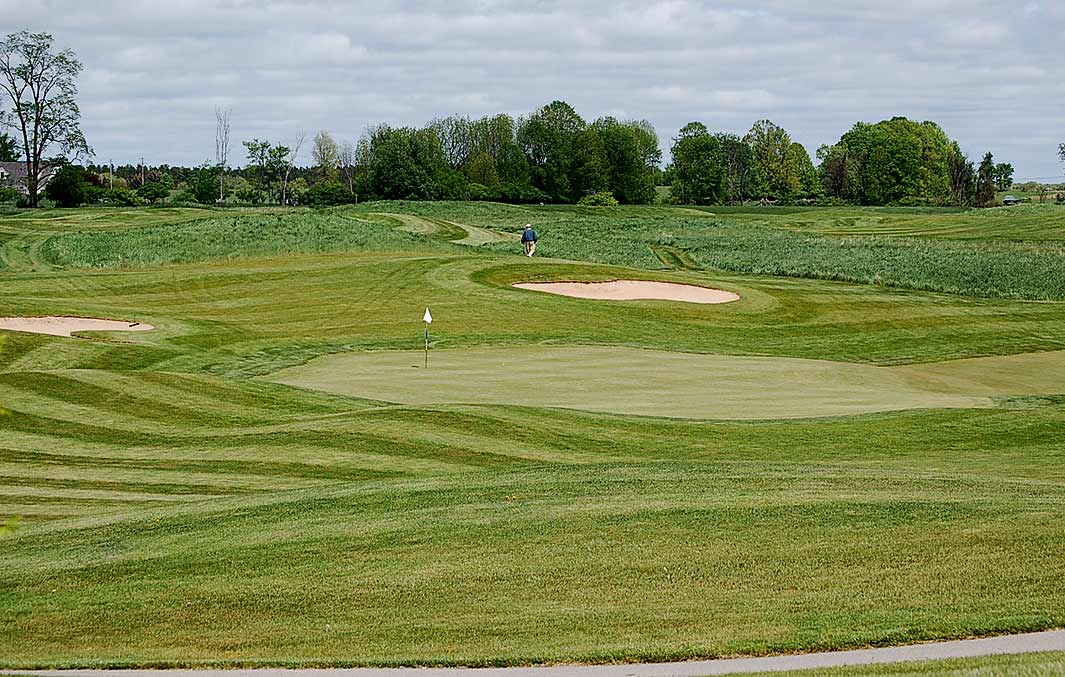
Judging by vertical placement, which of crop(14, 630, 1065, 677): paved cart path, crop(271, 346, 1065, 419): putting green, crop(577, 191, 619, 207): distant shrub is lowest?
crop(271, 346, 1065, 419): putting green

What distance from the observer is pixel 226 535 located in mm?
15102

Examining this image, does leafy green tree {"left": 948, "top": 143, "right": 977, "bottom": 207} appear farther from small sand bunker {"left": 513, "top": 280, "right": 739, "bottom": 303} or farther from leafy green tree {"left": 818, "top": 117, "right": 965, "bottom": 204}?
small sand bunker {"left": 513, "top": 280, "right": 739, "bottom": 303}

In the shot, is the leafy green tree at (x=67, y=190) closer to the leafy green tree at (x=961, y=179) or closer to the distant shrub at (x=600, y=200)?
the distant shrub at (x=600, y=200)

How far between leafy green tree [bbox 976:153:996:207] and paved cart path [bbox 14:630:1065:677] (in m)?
167

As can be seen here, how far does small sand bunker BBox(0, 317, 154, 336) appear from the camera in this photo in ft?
118

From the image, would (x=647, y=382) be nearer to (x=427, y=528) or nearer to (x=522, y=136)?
(x=427, y=528)

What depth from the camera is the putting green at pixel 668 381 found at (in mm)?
26359

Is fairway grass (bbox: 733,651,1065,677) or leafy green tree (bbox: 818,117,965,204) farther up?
leafy green tree (bbox: 818,117,965,204)

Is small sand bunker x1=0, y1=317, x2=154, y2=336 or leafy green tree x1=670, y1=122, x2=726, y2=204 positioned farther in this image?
leafy green tree x1=670, y1=122, x2=726, y2=204

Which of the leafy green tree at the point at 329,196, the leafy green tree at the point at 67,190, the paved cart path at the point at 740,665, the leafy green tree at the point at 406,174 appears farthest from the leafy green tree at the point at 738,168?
the paved cart path at the point at 740,665

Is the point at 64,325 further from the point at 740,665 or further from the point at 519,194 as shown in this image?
the point at 519,194

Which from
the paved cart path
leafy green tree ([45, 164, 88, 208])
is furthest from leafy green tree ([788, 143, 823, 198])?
the paved cart path

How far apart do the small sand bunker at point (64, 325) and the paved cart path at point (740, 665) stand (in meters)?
27.5

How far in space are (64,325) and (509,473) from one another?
2302 cm
